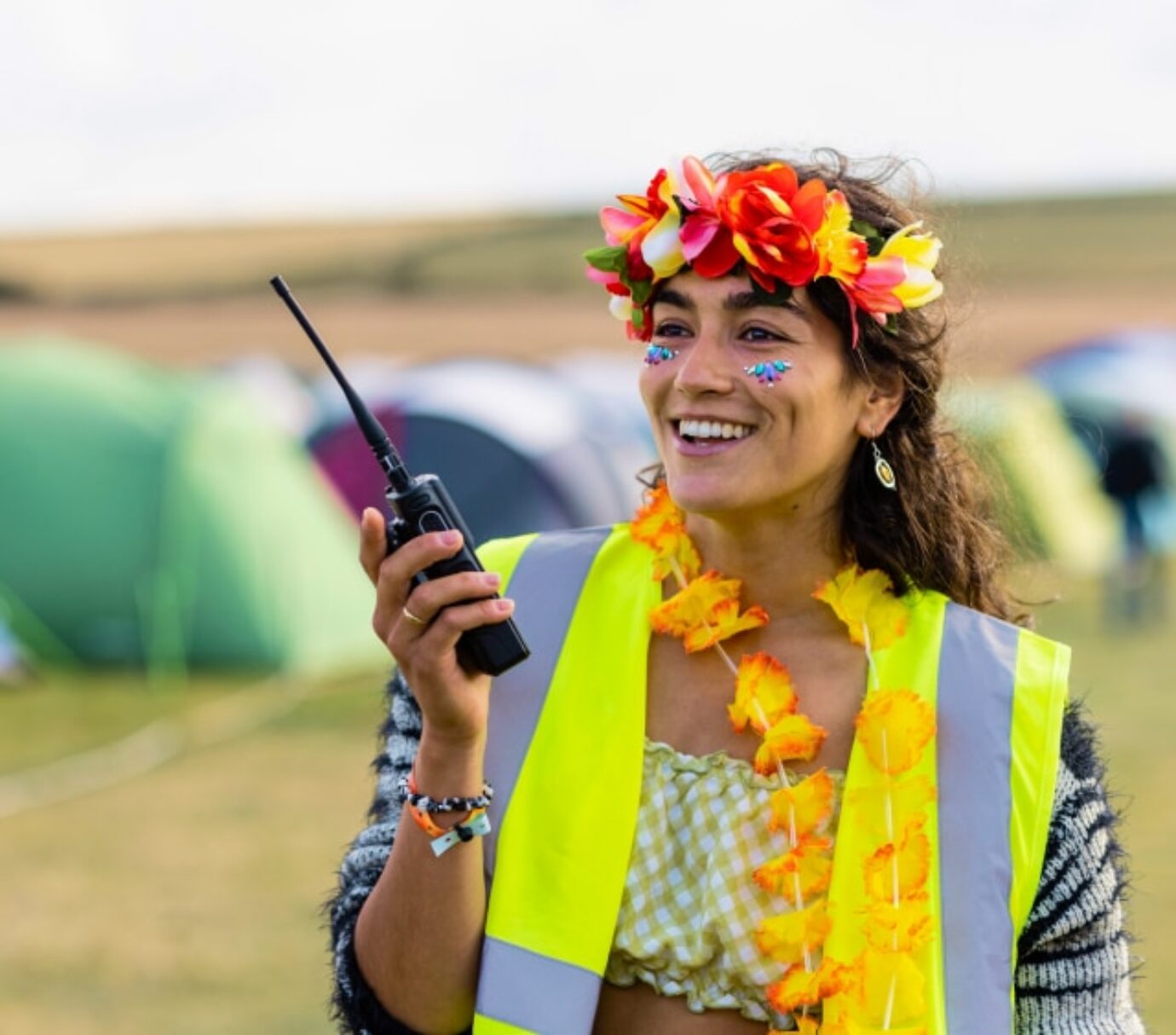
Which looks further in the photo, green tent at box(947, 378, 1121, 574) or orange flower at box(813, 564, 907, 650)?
green tent at box(947, 378, 1121, 574)

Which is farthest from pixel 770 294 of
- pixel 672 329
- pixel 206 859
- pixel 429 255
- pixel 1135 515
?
pixel 429 255

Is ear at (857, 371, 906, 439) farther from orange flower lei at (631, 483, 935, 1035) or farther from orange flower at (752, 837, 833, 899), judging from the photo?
orange flower at (752, 837, 833, 899)

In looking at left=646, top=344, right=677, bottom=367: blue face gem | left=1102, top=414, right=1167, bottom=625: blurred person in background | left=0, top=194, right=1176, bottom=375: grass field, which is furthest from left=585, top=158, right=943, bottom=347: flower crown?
left=0, top=194, right=1176, bottom=375: grass field

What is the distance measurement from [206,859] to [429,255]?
50.8 meters

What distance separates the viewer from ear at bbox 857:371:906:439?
8.18 ft

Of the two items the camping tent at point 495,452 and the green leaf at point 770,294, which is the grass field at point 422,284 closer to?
the camping tent at point 495,452

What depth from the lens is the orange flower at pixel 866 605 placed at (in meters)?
2.44

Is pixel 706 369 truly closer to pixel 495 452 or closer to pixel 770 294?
pixel 770 294

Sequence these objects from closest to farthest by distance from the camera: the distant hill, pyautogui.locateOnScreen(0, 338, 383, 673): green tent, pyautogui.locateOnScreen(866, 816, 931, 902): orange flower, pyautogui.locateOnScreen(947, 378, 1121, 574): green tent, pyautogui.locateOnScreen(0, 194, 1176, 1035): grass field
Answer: pyautogui.locateOnScreen(866, 816, 931, 902): orange flower, pyautogui.locateOnScreen(0, 194, 1176, 1035): grass field, pyautogui.locateOnScreen(0, 338, 383, 673): green tent, pyautogui.locateOnScreen(947, 378, 1121, 574): green tent, the distant hill

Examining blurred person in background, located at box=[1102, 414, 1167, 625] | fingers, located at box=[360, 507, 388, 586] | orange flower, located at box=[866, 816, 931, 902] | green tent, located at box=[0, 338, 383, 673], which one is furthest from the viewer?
blurred person in background, located at box=[1102, 414, 1167, 625]

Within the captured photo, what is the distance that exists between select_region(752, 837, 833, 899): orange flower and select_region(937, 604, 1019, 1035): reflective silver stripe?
145 millimetres

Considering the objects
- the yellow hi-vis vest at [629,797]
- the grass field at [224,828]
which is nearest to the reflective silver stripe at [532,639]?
the yellow hi-vis vest at [629,797]

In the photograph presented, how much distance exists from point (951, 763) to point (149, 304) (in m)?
47.7

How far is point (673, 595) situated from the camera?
2.52 metres
